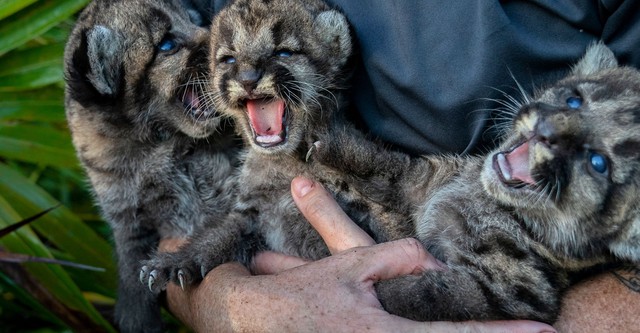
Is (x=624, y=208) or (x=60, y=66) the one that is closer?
(x=624, y=208)

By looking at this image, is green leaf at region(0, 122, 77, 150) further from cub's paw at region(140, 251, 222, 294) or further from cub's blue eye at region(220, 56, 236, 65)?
cub's blue eye at region(220, 56, 236, 65)

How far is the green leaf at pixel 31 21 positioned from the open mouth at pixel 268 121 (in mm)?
1788

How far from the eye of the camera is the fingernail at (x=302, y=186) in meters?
3.72

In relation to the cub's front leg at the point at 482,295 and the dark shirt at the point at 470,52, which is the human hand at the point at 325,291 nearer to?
the cub's front leg at the point at 482,295

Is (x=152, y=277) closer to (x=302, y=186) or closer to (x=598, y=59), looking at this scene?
(x=302, y=186)

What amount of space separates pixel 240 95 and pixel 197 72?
1.89 ft

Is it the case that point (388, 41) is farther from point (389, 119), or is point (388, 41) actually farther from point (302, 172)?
point (302, 172)

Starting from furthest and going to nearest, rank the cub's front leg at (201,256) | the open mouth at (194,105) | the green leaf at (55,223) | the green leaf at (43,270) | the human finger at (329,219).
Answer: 1. the green leaf at (55,223)
2. the green leaf at (43,270)
3. the open mouth at (194,105)
4. the cub's front leg at (201,256)
5. the human finger at (329,219)

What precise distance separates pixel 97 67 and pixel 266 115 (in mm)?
923

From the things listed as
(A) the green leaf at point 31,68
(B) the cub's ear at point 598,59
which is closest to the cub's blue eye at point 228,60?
(B) the cub's ear at point 598,59

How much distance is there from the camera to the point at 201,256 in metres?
3.80

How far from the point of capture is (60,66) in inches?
204

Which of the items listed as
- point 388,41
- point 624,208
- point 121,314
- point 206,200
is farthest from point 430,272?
point 121,314

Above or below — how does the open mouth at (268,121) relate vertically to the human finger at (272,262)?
above
